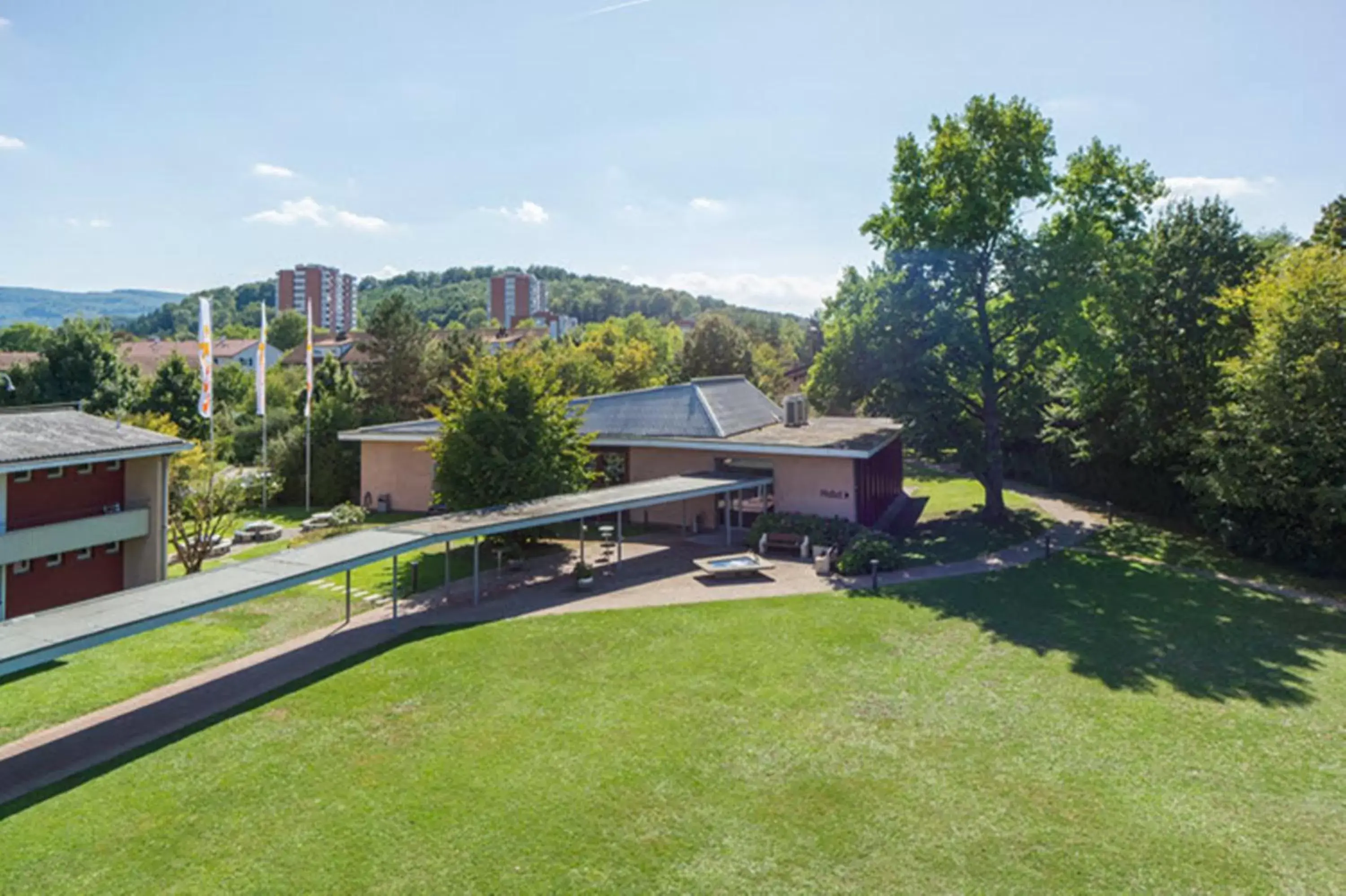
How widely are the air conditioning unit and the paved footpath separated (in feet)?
27.4

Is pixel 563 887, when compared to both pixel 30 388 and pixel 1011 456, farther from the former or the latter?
pixel 30 388

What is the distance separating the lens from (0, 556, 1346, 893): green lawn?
26.1ft

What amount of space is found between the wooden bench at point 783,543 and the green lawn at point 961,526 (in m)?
3.03

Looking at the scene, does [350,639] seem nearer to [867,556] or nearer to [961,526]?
[867,556]

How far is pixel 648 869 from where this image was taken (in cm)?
789

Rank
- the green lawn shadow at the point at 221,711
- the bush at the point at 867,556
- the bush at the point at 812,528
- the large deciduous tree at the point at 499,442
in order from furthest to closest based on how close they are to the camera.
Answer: the bush at the point at 812,528, the large deciduous tree at the point at 499,442, the bush at the point at 867,556, the green lawn shadow at the point at 221,711

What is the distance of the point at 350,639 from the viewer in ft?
51.0

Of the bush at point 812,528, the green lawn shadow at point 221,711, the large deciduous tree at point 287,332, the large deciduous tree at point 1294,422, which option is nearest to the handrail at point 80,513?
the green lawn shadow at point 221,711

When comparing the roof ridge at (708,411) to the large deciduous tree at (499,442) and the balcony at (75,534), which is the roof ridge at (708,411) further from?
the balcony at (75,534)

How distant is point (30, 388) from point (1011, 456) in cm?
5398

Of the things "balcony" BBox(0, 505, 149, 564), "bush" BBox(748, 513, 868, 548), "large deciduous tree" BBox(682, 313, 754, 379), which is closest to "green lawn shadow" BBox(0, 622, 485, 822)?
"balcony" BBox(0, 505, 149, 564)

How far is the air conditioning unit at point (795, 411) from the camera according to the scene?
29.4 meters

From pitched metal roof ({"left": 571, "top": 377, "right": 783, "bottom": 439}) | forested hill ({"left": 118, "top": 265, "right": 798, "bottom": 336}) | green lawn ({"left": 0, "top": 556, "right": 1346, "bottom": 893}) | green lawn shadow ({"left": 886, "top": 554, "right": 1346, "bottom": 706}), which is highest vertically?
forested hill ({"left": 118, "top": 265, "right": 798, "bottom": 336})

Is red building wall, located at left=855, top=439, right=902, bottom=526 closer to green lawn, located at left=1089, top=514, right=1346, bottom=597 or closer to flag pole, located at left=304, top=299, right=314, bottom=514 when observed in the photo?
green lawn, located at left=1089, top=514, right=1346, bottom=597
